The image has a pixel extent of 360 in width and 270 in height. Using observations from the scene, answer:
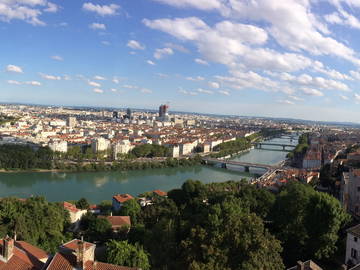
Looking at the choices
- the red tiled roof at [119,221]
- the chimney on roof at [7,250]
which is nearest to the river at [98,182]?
the red tiled roof at [119,221]

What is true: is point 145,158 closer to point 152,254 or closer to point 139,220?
point 139,220

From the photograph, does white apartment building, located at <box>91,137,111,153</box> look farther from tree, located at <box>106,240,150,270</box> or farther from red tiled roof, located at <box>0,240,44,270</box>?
red tiled roof, located at <box>0,240,44,270</box>

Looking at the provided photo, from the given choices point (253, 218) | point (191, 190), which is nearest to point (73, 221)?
point (191, 190)

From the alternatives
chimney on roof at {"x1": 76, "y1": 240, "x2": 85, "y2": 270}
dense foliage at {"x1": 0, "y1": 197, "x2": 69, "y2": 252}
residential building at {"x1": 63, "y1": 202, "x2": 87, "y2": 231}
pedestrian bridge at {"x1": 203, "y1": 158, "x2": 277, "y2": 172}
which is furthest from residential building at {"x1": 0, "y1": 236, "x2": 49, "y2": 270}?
pedestrian bridge at {"x1": 203, "y1": 158, "x2": 277, "y2": 172}

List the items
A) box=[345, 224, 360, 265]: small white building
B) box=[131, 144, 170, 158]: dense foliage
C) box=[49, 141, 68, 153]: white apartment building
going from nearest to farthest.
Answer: box=[345, 224, 360, 265]: small white building → box=[49, 141, 68, 153]: white apartment building → box=[131, 144, 170, 158]: dense foliage

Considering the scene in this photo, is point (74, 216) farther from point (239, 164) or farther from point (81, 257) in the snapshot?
point (239, 164)
